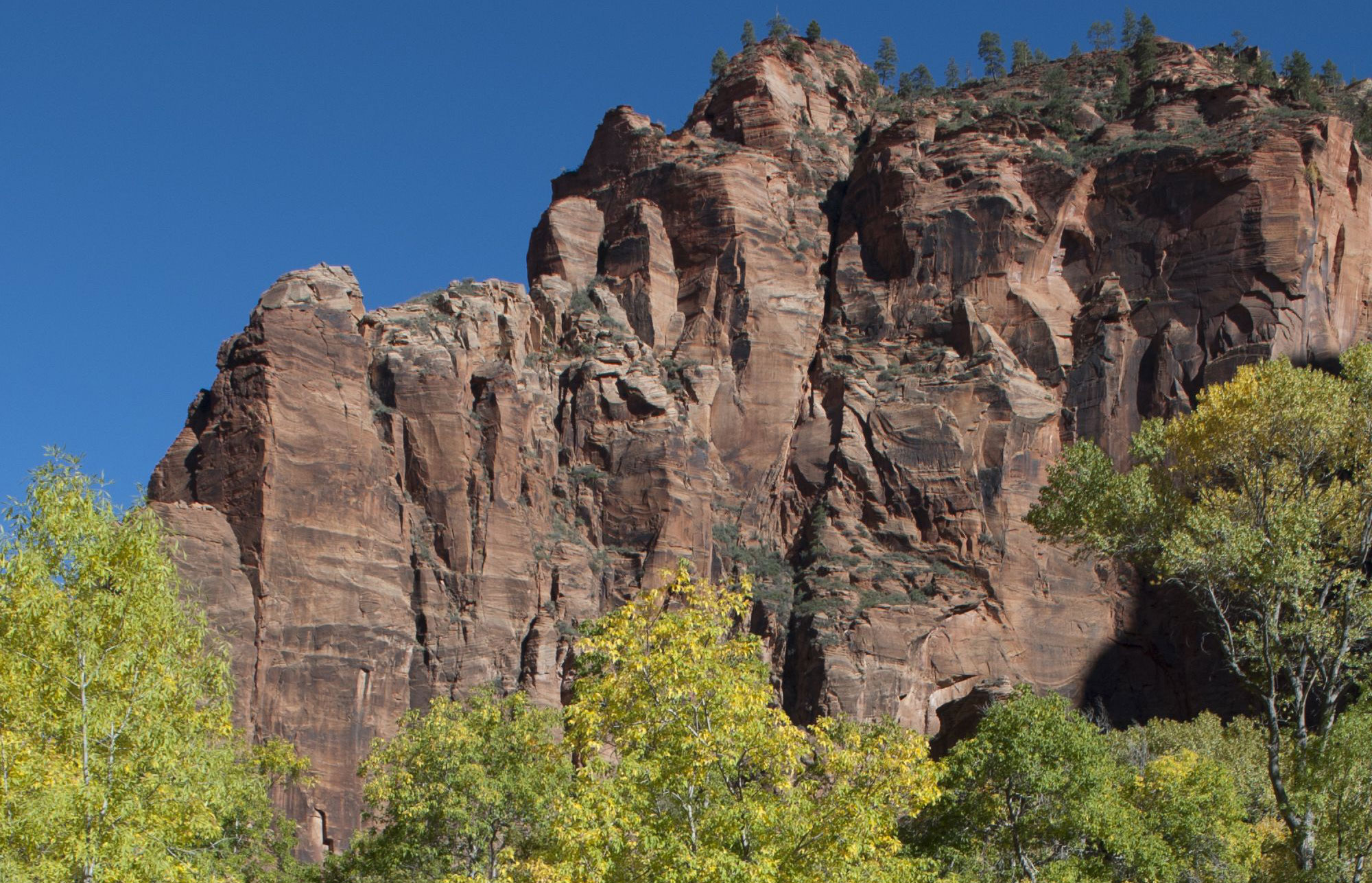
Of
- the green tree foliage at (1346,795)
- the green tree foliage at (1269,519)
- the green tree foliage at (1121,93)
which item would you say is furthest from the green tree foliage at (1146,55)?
the green tree foliage at (1346,795)

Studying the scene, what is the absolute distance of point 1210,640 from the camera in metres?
77.0

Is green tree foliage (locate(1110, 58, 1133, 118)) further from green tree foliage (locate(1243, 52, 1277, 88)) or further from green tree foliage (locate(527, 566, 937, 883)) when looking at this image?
green tree foliage (locate(527, 566, 937, 883))

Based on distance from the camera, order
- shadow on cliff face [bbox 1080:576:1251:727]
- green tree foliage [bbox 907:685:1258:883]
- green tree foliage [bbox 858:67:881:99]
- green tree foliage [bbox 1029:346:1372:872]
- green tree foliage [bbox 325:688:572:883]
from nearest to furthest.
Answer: green tree foliage [bbox 1029:346:1372:872], green tree foliage [bbox 907:685:1258:883], green tree foliage [bbox 325:688:572:883], shadow on cliff face [bbox 1080:576:1251:727], green tree foliage [bbox 858:67:881:99]

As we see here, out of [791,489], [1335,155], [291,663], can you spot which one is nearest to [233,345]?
[291,663]

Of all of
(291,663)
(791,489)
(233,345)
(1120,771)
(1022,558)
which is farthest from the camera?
(791,489)

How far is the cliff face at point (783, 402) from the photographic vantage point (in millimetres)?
69812

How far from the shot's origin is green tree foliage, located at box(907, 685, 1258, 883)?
32625 millimetres

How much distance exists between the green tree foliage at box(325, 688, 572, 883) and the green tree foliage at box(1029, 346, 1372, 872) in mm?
16010

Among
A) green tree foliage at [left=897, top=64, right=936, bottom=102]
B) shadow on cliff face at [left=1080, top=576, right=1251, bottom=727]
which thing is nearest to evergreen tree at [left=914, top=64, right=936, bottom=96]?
green tree foliage at [left=897, top=64, right=936, bottom=102]

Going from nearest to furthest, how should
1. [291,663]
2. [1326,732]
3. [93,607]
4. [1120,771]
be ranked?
[93,607] < [1326,732] < [1120,771] < [291,663]

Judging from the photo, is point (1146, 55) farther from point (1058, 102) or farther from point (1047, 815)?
point (1047, 815)

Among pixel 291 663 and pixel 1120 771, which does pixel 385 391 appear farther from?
pixel 1120 771

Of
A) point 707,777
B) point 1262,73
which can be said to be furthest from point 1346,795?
point 1262,73

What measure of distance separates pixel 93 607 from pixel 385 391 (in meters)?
55.1
